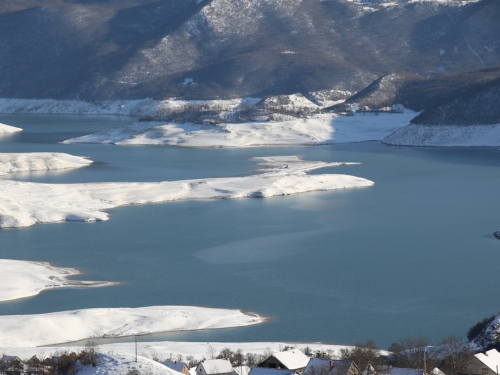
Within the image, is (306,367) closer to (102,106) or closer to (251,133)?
(251,133)

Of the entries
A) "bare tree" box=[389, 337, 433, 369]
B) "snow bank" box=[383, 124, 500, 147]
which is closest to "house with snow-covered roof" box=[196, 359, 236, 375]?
"bare tree" box=[389, 337, 433, 369]

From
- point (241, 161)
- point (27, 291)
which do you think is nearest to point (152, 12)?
point (241, 161)

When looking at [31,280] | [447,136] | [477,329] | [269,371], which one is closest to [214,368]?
[269,371]

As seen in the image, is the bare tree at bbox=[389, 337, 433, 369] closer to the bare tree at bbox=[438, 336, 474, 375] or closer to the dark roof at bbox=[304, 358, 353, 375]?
the bare tree at bbox=[438, 336, 474, 375]

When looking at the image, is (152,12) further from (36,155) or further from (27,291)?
(27,291)

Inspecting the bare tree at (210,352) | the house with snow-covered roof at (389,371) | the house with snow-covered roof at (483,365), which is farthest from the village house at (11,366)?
the house with snow-covered roof at (483,365)

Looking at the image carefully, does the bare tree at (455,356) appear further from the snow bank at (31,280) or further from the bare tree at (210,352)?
the snow bank at (31,280)
